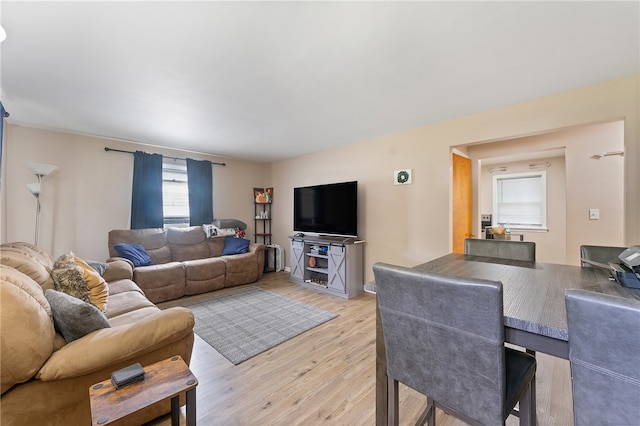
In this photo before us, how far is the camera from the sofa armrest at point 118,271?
299 centimetres

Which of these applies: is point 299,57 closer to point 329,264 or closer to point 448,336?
point 448,336

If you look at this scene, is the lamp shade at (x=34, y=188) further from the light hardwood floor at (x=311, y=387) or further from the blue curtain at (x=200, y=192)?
the light hardwood floor at (x=311, y=387)

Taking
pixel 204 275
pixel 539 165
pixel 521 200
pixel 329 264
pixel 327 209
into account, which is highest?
pixel 539 165

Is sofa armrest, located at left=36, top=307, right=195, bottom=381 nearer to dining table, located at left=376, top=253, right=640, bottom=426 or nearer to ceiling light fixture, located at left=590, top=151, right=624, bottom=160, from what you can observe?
dining table, located at left=376, top=253, right=640, bottom=426

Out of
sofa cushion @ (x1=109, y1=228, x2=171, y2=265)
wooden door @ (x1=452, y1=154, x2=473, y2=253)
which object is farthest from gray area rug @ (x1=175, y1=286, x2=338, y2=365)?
wooden door @ (x1=452, y1=154, x2=473, y2=253)

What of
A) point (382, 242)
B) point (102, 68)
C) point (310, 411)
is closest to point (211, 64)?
point (102, 68)

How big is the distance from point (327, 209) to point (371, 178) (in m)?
0.89

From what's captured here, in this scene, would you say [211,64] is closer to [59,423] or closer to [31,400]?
[31,400]

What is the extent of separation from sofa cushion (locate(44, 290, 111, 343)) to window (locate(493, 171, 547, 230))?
249 inches

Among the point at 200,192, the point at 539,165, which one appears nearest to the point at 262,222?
the point at 200,192

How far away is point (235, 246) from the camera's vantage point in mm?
4613

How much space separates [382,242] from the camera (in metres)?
3.80

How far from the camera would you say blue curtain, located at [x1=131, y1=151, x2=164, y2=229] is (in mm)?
4066

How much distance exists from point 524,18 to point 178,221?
5.14 metres
